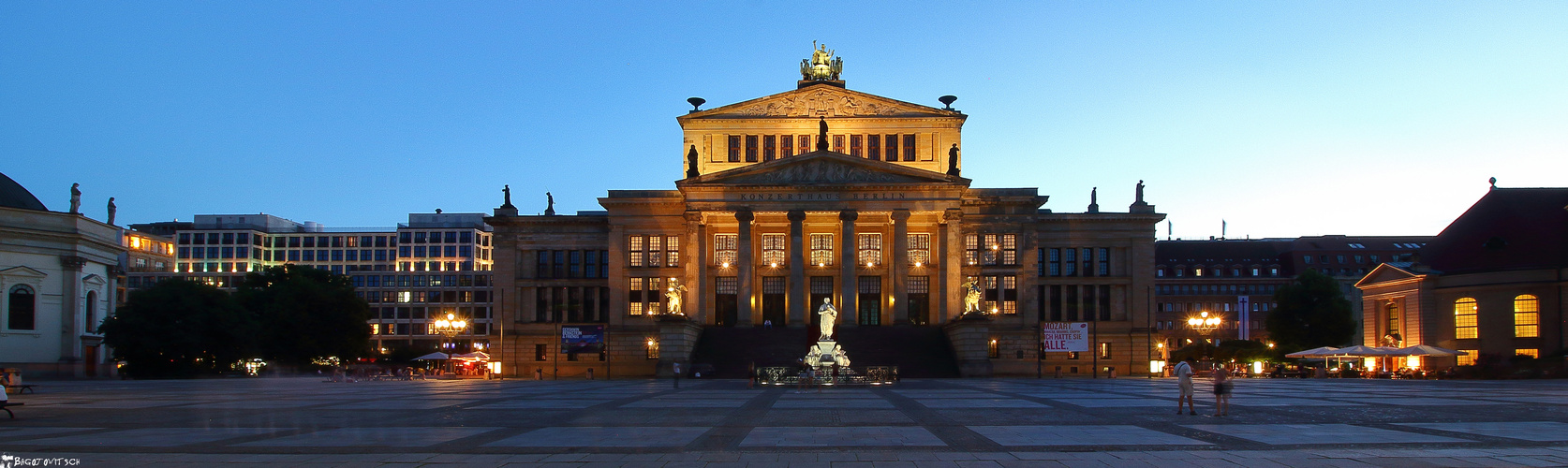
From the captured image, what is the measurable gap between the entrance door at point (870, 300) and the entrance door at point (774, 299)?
17.9ft

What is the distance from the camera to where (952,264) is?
230 ft

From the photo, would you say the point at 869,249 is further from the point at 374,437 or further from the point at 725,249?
the point at 374,437

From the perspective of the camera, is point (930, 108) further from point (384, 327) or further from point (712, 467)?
point (384, 327)

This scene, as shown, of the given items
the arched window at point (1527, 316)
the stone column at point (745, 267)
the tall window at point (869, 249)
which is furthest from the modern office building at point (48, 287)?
the arched window at point (1527, 316)

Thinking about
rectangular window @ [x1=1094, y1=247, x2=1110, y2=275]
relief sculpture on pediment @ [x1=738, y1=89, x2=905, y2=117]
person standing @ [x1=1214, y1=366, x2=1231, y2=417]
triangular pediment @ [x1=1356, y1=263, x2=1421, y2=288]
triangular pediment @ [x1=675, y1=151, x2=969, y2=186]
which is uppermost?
relief sculpture on pediment @ [x1=738, y1=89, x2=905, y2=117]

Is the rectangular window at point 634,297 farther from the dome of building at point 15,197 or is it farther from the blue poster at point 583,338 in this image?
the dome of building at point 15,197

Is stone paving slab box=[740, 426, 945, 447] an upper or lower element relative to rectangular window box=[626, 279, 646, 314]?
lower

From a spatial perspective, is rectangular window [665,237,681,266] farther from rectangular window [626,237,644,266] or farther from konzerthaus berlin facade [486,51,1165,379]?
rectangular window [626,237,644,266]

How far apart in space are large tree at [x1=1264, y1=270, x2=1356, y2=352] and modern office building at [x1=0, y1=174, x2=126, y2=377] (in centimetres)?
8713

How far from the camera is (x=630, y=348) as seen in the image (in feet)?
241

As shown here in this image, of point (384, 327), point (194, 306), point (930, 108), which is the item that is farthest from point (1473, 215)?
point (384, 327)

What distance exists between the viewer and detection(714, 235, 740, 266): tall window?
75.3 meters

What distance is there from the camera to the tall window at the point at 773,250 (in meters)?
76.1

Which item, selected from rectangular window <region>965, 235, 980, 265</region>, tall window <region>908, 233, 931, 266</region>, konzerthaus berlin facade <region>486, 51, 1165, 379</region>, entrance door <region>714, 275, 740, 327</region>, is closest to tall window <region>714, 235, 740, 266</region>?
konzerthaus berlin facade <region>486, 51, 1165, 379</region>
